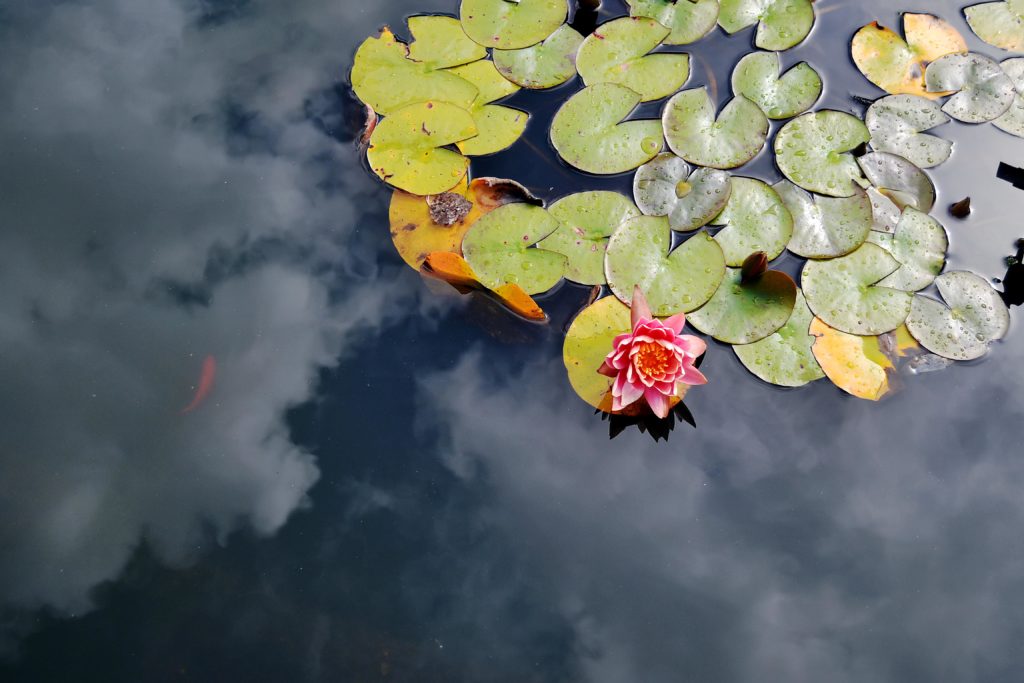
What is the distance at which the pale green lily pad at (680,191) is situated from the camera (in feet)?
9.42

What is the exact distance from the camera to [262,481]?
2.64m

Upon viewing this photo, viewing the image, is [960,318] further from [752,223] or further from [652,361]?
[652,361]

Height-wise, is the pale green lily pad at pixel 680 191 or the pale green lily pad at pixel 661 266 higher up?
the pale green lily pad at pixel 680 191

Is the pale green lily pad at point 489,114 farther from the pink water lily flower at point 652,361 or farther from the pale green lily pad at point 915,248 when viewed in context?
the pale green lily pad at point 915,248

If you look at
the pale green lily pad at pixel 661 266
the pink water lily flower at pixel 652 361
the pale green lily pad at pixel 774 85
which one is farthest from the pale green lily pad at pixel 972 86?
the pink water lily flower at pixel 652 361

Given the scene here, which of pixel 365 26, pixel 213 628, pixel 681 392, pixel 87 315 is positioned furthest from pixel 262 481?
pixel 365 26

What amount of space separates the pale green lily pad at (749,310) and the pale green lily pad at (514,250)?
61cm

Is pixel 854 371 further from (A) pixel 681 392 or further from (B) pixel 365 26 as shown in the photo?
(B) pixel 365 26

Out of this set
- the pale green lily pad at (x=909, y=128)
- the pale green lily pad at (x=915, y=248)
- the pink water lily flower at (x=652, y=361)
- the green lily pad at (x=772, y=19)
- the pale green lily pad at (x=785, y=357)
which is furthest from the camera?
the green lily pad at (x=772, y=19)

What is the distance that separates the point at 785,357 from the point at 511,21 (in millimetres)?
1990

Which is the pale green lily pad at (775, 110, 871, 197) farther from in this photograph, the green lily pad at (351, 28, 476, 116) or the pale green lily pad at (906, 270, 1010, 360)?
the green lily pad at (351, 28, 476, 116)

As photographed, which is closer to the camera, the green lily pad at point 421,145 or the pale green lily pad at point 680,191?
the pale green lily pad at point 680,191

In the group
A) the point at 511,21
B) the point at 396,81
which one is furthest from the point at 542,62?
the point at 396,81

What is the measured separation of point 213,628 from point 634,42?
9.88ft
